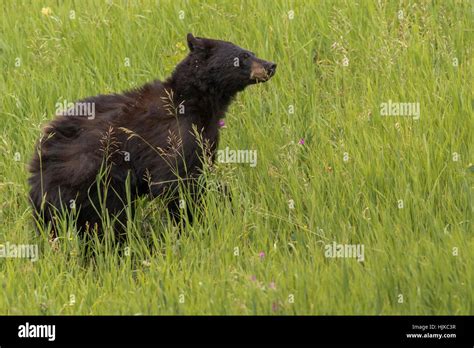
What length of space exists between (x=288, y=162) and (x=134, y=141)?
3.44 feet

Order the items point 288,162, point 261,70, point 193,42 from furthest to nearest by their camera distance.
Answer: point 193,42 → point 261,70 → point 288,162

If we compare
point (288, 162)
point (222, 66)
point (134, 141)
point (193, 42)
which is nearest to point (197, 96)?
point (222, 66)

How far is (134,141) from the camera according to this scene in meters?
6.63

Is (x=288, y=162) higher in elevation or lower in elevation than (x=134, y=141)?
lower

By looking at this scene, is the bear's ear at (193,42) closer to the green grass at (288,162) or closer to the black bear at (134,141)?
the black bear at (134,141)

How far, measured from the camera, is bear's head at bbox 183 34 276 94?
685 centimetres

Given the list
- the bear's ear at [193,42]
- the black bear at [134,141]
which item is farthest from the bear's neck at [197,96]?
the bear's ear at [193,42]

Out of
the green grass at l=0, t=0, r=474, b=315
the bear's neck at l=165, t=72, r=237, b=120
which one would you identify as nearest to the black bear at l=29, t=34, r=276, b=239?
the bear's neck at l=165, t=72, r=237, b=120

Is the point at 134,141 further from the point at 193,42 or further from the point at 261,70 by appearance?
the point at 261,70

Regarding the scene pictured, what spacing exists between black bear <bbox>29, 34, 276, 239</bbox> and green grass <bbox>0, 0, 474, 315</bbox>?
0.25 meters
